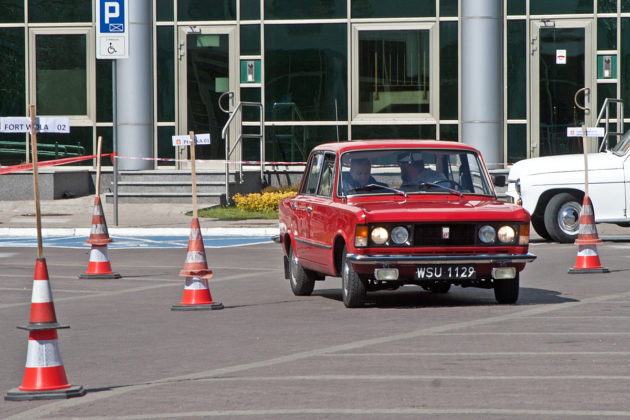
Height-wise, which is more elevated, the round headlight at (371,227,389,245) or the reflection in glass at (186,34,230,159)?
the reflection in glass at (186,34,230,159)

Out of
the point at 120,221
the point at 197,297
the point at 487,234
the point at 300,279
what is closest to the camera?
the point at 487,234

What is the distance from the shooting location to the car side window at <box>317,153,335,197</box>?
1282 cm

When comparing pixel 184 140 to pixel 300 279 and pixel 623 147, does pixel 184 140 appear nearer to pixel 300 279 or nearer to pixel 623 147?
pixel 623 147

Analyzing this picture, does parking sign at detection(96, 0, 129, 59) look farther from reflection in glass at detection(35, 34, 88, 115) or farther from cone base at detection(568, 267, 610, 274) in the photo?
cone base at detection(568, 267, 610, 274)

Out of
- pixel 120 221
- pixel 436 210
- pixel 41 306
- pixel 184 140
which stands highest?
pixel 184 140

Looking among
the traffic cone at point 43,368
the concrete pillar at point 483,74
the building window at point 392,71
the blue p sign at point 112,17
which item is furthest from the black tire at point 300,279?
the building window at point 392,71

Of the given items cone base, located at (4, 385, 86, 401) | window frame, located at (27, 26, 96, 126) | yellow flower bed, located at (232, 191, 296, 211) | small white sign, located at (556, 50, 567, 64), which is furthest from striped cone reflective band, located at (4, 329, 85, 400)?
window frame, located at (27, 26, 96, 126)

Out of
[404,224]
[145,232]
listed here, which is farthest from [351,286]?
[145,232]

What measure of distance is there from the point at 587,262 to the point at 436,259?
449 cm

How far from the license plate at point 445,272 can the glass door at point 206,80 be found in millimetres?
19522

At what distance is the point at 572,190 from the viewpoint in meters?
20.3

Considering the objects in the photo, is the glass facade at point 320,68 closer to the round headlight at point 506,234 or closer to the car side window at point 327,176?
the car side window at point 327,176

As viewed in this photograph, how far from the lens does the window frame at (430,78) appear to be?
30.2 meters

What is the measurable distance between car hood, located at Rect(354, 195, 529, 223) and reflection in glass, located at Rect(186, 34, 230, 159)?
18.9 m
